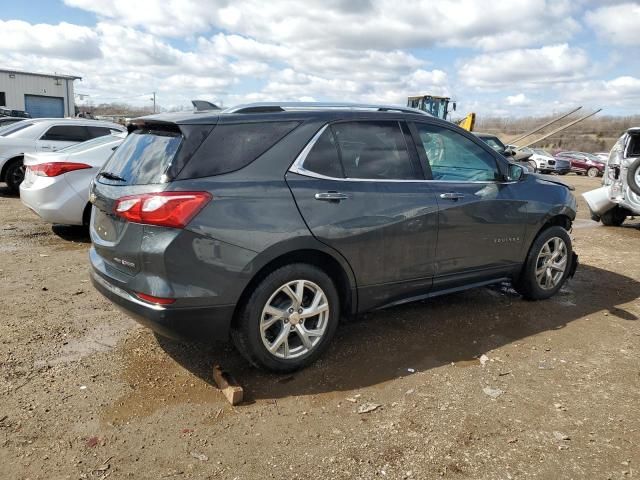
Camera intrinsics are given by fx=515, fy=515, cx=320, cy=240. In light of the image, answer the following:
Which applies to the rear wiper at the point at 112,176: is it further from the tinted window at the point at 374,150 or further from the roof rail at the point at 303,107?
the tinted window at the point at 374,150

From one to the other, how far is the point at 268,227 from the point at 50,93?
5151 centimetres

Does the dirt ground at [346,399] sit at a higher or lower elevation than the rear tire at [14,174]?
lower

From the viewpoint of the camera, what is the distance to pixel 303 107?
3.68 m

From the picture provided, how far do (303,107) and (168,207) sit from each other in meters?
1.29

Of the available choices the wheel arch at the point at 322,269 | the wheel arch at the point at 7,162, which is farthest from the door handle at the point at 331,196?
the wheel arch at the point at 7,162

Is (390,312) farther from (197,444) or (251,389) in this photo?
(197,444)

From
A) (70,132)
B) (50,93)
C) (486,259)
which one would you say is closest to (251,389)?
(486,259)

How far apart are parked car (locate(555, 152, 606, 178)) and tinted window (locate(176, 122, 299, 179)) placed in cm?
3302

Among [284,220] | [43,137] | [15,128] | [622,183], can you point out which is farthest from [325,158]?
[15,128]

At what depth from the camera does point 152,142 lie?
337 centimetres

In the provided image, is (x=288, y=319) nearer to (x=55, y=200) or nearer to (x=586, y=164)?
(x=55, y=200)

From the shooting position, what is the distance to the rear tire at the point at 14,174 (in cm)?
1073

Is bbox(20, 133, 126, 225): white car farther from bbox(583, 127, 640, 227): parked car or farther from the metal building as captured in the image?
the metal building

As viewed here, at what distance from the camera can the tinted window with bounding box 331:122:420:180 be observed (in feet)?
12.0
